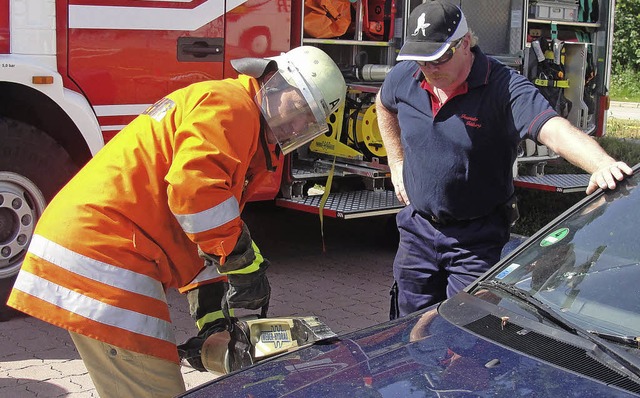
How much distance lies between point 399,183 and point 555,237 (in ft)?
3.47

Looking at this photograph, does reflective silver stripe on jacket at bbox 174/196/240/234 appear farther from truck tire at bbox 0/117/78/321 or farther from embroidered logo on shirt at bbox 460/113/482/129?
truck tire at bbox 0/117/78/321

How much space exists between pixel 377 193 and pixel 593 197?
12.8 ft

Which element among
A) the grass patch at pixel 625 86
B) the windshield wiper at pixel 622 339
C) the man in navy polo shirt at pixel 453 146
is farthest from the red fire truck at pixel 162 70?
the grass patch at pixel 625 86

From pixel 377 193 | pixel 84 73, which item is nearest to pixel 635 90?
pixel 377 193

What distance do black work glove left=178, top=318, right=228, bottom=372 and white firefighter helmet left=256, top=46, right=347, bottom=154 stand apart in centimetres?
67

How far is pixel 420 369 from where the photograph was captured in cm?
232

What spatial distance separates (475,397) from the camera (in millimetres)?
2129

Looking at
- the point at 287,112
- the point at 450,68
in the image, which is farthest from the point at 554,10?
the point at 287,112

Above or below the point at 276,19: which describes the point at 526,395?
below

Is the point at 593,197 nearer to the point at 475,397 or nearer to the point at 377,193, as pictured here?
the point at 475,397

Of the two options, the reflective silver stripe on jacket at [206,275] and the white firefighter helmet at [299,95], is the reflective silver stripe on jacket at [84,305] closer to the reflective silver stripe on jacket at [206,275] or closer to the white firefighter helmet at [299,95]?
the reflective silver stripe on jacket at [206,275]

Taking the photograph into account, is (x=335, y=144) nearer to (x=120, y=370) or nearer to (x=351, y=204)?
(x=351, y=204)

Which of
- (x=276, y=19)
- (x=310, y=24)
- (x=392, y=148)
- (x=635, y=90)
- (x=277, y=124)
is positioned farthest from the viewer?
(x=635, y=90)

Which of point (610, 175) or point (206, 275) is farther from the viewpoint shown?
point (206, 275)
